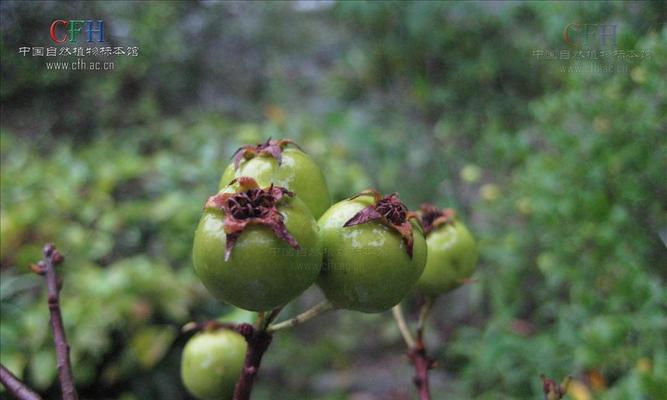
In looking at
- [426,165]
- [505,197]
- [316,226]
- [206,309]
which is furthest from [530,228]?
[316,226]

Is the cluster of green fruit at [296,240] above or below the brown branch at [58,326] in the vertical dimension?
above

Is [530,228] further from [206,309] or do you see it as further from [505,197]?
[206,309]

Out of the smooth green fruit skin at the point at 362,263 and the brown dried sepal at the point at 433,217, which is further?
the brown dried sepal at the point at 433,217

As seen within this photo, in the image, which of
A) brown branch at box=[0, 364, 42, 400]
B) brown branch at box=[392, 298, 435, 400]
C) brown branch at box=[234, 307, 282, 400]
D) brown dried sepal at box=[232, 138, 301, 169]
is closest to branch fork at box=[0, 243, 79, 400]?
brown branch at box=[0, 364, 42, 400]

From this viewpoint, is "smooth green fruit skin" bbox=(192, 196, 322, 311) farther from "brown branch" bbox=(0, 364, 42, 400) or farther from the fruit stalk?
"brown branch" bbox=(0, 364, 42, 400)

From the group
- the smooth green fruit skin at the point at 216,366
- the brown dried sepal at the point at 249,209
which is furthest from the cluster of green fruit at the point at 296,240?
the smooth green fruit skin at the point at 216,366

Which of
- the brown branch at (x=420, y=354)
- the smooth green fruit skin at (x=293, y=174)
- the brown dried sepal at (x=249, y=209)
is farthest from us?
the brown branch at (x=420, y=354)

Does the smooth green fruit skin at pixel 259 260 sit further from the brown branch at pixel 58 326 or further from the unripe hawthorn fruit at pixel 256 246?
the brown branch at pixel 58 326
